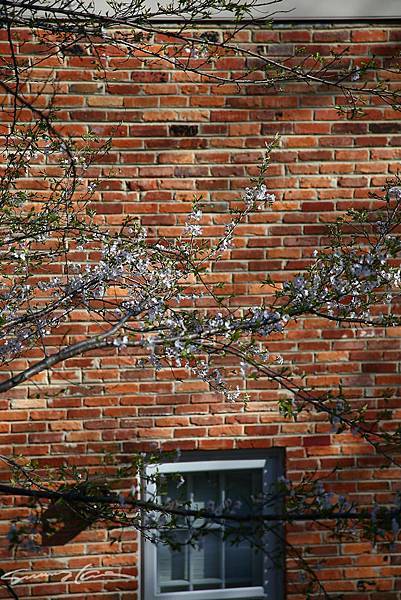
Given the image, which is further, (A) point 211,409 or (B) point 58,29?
(A) point 211,409

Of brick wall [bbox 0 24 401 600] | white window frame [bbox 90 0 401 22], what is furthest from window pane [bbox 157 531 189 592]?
white window frame [bbox 90 0 401 22]

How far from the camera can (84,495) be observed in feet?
8.62

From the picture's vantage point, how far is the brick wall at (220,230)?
13.8 ft

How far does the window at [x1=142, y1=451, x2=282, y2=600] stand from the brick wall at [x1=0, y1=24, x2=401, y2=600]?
0.13 meters

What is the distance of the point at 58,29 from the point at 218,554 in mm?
2855

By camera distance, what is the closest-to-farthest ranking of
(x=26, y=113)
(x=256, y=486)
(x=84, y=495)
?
1. (x=84, y=495)
2. (x=26, y=113)
3. (x=256, y=486)

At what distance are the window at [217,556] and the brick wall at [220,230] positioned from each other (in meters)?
0.13

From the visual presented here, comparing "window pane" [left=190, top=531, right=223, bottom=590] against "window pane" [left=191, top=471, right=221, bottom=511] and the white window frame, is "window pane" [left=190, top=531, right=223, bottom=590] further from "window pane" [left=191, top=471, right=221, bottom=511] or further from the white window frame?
the white window frame

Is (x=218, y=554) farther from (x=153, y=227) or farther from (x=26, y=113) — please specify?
(x=26, y=113)

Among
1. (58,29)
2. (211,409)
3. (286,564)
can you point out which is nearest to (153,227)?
(211,409)

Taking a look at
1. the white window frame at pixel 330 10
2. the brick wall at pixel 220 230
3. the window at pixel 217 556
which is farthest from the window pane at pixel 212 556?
the white window frame at pixel 330 10
